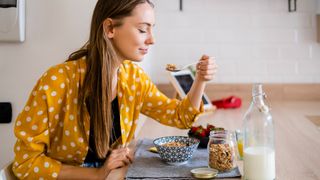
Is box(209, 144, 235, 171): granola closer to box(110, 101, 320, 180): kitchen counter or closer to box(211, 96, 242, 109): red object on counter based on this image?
box(110, 101, 320, 180): kitchen counter

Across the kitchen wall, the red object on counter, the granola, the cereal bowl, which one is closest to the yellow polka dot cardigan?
the cereal bowl

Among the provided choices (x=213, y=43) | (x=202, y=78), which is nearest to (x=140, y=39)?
(x=202, y=78)

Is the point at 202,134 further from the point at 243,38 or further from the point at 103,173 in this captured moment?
the point at 243,38

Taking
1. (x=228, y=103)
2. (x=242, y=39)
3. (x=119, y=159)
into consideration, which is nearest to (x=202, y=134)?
(x=119, y=159)

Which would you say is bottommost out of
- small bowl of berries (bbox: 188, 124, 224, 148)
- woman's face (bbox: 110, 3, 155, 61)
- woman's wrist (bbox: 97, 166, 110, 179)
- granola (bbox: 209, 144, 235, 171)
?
woman's wrist (bbox: 97, 166, 110, 179)

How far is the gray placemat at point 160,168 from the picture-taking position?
1196 mm

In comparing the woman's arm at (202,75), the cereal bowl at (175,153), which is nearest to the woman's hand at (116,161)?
the cereal bowl at (175,153)

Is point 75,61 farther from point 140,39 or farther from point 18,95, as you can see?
point 18,95

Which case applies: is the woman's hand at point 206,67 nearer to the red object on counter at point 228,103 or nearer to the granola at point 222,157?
the granola at point 222,157

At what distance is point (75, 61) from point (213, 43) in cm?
142

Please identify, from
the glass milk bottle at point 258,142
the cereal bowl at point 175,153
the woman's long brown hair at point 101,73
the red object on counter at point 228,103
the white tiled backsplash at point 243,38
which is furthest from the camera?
the white tiled backsplash at point 243,38

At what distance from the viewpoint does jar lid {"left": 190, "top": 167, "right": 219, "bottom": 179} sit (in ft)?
3.79

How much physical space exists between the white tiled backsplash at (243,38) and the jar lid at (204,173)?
1.60 meters

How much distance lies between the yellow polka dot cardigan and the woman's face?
0.48 feet
